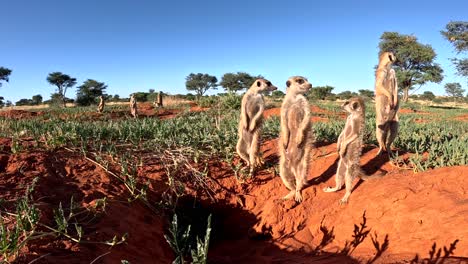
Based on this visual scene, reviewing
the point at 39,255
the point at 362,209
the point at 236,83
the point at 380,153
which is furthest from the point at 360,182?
the point at 236,83

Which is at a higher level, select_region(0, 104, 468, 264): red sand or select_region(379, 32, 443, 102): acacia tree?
select_region(379, 32, 443, 102): acacia tree

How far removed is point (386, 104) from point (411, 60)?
90.6ft

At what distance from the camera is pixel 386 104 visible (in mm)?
5645

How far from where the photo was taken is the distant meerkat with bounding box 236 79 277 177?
16.8ft

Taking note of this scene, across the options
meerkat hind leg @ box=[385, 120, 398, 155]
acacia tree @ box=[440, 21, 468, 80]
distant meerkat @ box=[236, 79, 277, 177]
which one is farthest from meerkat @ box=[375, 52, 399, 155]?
acacia tree @ box=[440, 21, 468, 80]

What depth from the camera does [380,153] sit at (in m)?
5.20

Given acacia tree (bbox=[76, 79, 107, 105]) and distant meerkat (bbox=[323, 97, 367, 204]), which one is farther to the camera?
acacia tree (bbox=[76, 79, 107, 105])

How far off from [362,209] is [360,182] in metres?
0.65

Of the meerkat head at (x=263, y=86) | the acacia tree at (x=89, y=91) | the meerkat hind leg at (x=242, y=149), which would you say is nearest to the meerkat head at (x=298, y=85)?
the meerkat head at (x=263, y=86)

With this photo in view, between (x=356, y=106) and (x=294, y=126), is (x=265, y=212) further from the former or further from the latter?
(x=356, y=106)

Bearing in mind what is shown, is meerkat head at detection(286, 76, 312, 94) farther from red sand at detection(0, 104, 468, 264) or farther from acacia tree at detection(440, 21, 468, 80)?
acacia tree at detection(440, 21, 468, 80)

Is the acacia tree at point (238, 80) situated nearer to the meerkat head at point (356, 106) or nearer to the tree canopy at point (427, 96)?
the tree canopy at point (427, 96)

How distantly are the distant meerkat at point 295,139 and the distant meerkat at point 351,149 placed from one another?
16.0 inches

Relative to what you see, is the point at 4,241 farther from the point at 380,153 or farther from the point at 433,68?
the point at 433,68
